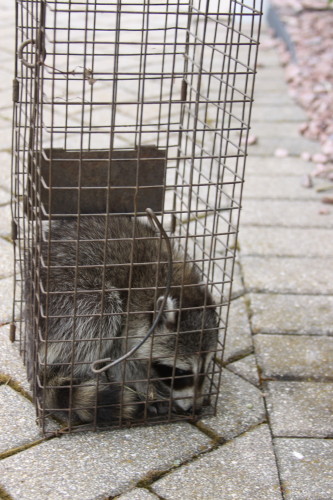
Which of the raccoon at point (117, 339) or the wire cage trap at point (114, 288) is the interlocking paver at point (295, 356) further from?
the raccoon at point (117, 339)

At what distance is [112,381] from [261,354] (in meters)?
0.76

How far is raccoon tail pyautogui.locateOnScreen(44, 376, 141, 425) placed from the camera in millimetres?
2807

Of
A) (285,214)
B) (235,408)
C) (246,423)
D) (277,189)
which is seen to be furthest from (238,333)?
(277,189)

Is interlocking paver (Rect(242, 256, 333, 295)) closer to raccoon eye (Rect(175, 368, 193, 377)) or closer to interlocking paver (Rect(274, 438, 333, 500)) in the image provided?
raccoon eye (Rect(175, 368, 193, 377))

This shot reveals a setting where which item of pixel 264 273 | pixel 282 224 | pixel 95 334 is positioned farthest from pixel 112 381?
pixel 282 224

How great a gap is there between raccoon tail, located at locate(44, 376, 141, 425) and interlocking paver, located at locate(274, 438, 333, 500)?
24.0 inches

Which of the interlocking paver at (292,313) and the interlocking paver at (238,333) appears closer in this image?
the interlocking paver at (238,333)

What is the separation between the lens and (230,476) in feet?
8.72

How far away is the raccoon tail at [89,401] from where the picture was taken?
9.21ft

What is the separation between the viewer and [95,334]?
9.67ft

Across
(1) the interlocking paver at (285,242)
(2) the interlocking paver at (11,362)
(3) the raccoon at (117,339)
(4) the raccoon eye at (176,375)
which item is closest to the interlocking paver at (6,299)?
(2) the interlocking paver at (11,362)

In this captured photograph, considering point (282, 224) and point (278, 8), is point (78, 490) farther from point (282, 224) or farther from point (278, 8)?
point (278, 8)

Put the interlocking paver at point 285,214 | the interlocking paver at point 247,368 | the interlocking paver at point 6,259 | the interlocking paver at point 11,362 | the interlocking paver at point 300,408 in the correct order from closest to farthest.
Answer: the interlocking paver at point 300,408 < the interlocking paver at point 11,362 < the interlocking paver at point 247,368 < the interlocking paver at point 6,259 < the interlocking paver at point 285,214

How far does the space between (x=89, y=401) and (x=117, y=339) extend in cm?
27
